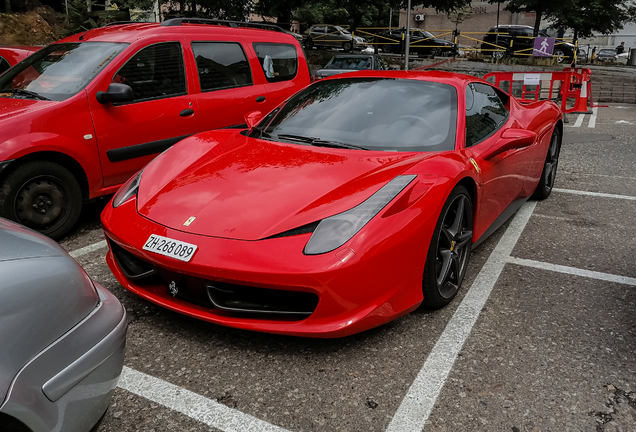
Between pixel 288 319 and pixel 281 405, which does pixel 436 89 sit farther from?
pixel 281 405

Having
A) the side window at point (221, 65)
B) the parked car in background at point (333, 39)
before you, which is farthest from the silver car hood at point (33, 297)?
the parked car in background at point (333, 39)

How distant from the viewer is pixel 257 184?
9.25 feet

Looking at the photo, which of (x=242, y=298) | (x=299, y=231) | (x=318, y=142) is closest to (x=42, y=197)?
(x=318, y=142)

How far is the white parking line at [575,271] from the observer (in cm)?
353

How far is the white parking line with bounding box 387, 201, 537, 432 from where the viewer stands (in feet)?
7.06

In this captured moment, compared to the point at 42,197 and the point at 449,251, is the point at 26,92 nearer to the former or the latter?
the point at 42,197

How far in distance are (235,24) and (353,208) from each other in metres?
4.03

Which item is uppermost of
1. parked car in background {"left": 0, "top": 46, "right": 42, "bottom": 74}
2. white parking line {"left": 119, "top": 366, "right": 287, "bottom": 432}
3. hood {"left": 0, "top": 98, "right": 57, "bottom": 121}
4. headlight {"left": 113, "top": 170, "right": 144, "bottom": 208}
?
parked car in background {"left": 0, "top": 46, "right": 42, "bottom": 74}

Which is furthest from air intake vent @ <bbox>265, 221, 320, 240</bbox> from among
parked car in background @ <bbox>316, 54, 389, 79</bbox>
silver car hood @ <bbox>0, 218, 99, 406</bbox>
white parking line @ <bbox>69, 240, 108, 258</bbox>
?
parked car in background @ <bbox>316, 54, 389, 79</bbox>

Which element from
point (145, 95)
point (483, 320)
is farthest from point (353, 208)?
point (145, 95)

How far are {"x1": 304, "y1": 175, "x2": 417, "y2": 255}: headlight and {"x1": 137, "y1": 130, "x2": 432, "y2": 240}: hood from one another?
0.14 feet

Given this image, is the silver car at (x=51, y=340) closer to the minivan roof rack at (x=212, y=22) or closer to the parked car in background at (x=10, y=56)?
the minivan roof rack at (x=212, y=22)

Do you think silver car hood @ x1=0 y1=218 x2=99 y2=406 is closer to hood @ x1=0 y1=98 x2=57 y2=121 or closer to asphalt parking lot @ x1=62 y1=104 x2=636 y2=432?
asphalt parking lot @ x1=62 y1=104 x2=636 y2=432

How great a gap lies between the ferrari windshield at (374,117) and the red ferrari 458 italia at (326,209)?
0.01 metres
